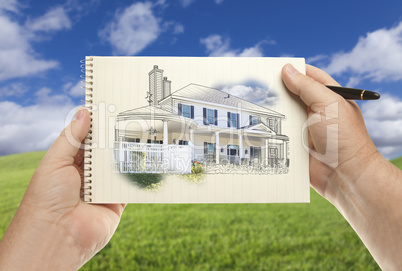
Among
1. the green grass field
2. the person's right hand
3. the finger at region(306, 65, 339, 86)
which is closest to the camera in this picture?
the person's right hand

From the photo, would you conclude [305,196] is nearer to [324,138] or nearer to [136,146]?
[324,138]

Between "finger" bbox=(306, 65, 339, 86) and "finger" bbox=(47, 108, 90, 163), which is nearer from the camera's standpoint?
"finger" bbox=(47, 108, 90, 163)

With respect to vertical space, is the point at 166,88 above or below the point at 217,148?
above

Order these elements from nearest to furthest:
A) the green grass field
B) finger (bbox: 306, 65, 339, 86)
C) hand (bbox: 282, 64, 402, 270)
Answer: hand (bbox: 282, 64, 402, 270)
finger (bbox: 306, 65, 339, 86)
the green grass field

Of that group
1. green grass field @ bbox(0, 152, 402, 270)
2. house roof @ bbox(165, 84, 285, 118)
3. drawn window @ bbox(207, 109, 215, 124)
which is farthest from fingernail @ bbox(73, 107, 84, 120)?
green grass field @ bbox(0, 152, 402, 270)

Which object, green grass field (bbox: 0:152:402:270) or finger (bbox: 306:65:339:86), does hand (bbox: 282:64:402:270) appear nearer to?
finger (bbox: 306:65:339:86)

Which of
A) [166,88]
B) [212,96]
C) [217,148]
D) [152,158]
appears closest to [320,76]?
[212,96]

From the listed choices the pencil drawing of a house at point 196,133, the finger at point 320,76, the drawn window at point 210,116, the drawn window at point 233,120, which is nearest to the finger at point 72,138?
the pencil drawing of a house at point 196,133

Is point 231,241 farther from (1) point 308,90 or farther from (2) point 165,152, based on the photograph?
(1) point 308,90
